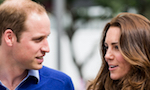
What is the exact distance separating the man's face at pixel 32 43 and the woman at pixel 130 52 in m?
0.65

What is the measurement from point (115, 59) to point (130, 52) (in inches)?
6.4

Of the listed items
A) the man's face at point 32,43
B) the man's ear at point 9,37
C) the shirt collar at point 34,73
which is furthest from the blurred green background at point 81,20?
the man's ear at point 9,37

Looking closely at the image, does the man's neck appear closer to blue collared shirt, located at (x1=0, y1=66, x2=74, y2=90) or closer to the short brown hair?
blue collared shirt, located at (x1=0, y1=66, x2=74, y2=90)

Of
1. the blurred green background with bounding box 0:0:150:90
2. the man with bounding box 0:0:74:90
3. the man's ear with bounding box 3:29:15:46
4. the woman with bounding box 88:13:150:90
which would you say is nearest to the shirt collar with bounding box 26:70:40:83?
the man with bounding box 0:0:74:90

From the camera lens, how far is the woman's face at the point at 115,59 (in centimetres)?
246

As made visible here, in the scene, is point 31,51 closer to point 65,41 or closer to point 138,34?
point 138,34

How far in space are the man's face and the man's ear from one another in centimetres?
4

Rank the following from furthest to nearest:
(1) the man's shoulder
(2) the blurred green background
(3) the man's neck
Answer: (2) the blurred green background
(1) the man's shoulder
(3) the man's neck

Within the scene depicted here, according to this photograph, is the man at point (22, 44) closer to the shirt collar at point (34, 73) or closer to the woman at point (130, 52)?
the shirt collar at point (34, 73)

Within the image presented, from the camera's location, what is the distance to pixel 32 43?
2.28 metres

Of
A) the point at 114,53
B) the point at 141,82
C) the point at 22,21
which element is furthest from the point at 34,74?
the point at 141,82

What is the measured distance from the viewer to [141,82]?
2.43 metres

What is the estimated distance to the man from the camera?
2.27 meters

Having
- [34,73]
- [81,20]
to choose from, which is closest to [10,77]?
[34,73]
